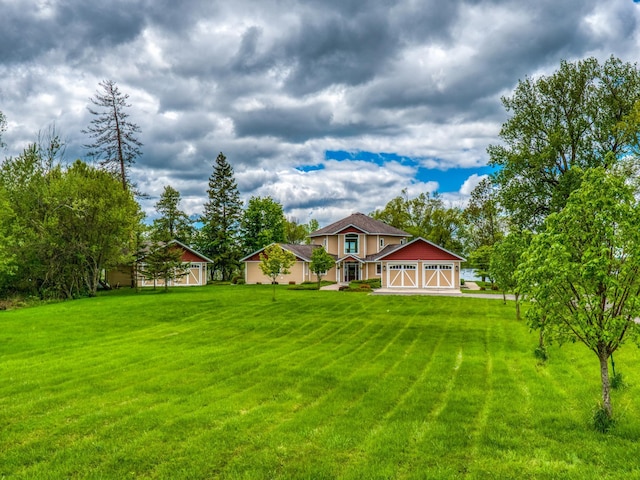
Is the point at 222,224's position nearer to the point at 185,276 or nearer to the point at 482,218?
the point at 185,276

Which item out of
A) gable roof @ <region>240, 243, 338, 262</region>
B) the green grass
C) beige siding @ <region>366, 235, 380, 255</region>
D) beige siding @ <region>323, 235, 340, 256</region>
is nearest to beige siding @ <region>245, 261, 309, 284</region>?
gable roof @ <region>240, 243, 338, 262</region>

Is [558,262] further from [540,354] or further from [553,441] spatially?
[540,354]

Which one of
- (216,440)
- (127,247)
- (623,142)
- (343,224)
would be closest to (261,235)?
(343,224)

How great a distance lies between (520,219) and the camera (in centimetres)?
2753

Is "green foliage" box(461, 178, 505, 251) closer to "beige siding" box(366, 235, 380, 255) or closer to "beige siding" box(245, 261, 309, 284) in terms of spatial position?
"beige siding" box(366, 235, 380, 255)

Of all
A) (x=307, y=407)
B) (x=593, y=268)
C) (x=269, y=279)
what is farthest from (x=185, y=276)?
(x=593, y=268)

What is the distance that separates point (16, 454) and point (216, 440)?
2.52 metres

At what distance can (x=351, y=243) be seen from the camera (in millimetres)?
43344

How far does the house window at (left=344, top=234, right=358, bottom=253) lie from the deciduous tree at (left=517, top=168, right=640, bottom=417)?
36614 millimetres

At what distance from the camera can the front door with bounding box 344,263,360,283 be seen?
42875mm

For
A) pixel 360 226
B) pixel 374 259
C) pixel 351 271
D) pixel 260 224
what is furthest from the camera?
pixel 260 224

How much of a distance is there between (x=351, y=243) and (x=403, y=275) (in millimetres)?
8635

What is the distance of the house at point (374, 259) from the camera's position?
35.7 m

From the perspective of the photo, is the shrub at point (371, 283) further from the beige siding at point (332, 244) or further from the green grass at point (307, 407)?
the green grass at point (307, 407)
